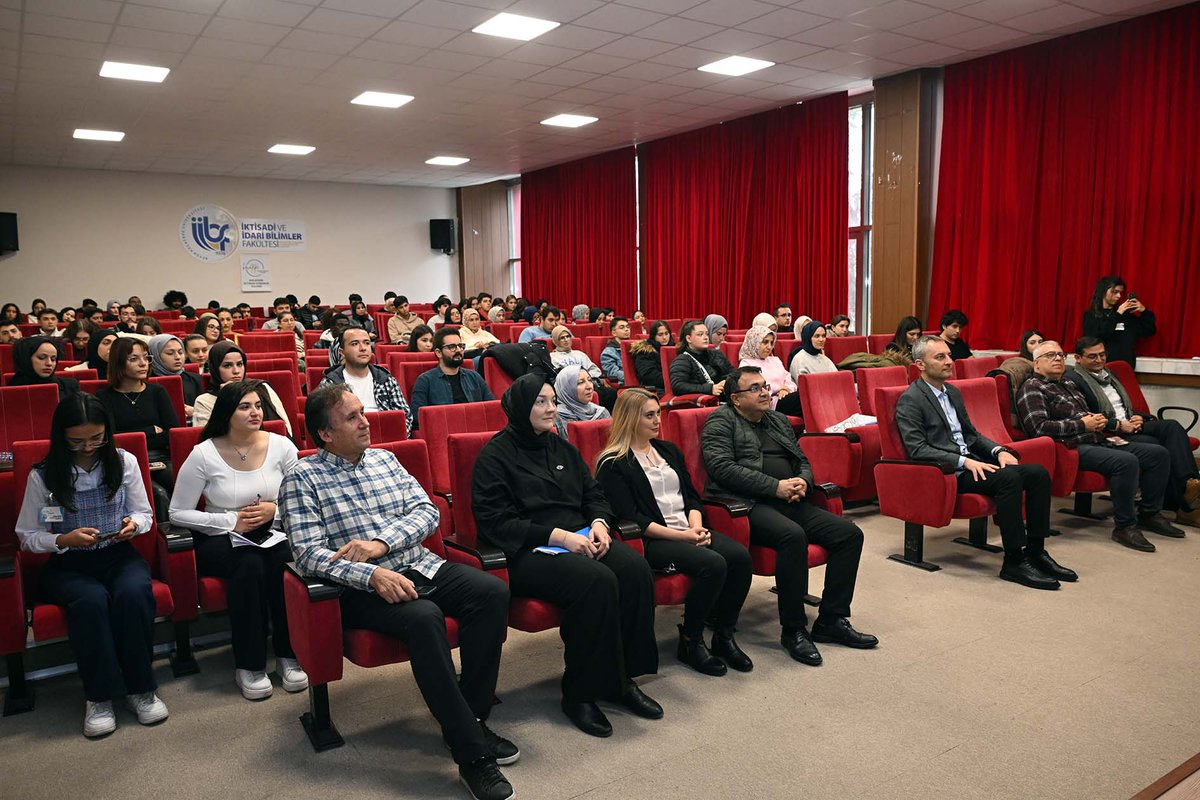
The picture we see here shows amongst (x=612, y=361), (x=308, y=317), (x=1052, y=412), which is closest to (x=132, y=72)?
(x=308, y=317)

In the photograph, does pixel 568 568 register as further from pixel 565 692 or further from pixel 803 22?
pixel 803 22

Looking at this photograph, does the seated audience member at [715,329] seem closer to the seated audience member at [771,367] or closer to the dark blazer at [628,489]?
the seated audience member at [771,367]

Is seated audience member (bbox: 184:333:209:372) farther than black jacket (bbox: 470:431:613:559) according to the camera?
Yes

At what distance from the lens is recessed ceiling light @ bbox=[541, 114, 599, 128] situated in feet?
35.7

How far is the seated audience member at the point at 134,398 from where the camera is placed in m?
4.22

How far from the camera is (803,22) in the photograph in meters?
7.17

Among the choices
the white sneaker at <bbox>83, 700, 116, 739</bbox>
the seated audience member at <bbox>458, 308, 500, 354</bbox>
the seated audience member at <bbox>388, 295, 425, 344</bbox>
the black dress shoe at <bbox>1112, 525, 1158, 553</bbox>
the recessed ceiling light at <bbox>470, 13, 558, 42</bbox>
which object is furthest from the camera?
the seated audience member at <bbox>388, 295, 425, 344</bbox>

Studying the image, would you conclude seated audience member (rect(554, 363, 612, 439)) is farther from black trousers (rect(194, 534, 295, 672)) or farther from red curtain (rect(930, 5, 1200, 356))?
red curtain (rect(930, 5, 1200, 356))

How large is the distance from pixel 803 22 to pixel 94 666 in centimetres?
679

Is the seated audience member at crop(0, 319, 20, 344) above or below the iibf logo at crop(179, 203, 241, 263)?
below

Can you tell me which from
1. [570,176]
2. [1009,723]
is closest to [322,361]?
[1009,723]

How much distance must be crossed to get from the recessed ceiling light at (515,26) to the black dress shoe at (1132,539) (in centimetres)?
549

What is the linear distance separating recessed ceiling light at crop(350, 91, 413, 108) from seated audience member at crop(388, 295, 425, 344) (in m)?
2.28

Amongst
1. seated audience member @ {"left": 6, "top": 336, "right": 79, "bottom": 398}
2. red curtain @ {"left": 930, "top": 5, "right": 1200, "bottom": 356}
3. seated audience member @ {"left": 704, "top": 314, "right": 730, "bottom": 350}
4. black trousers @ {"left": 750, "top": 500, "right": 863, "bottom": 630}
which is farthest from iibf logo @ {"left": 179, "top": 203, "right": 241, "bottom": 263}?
black trousers @ {"left": 750, "top": 500, "right": 863, "bottom": 630}
